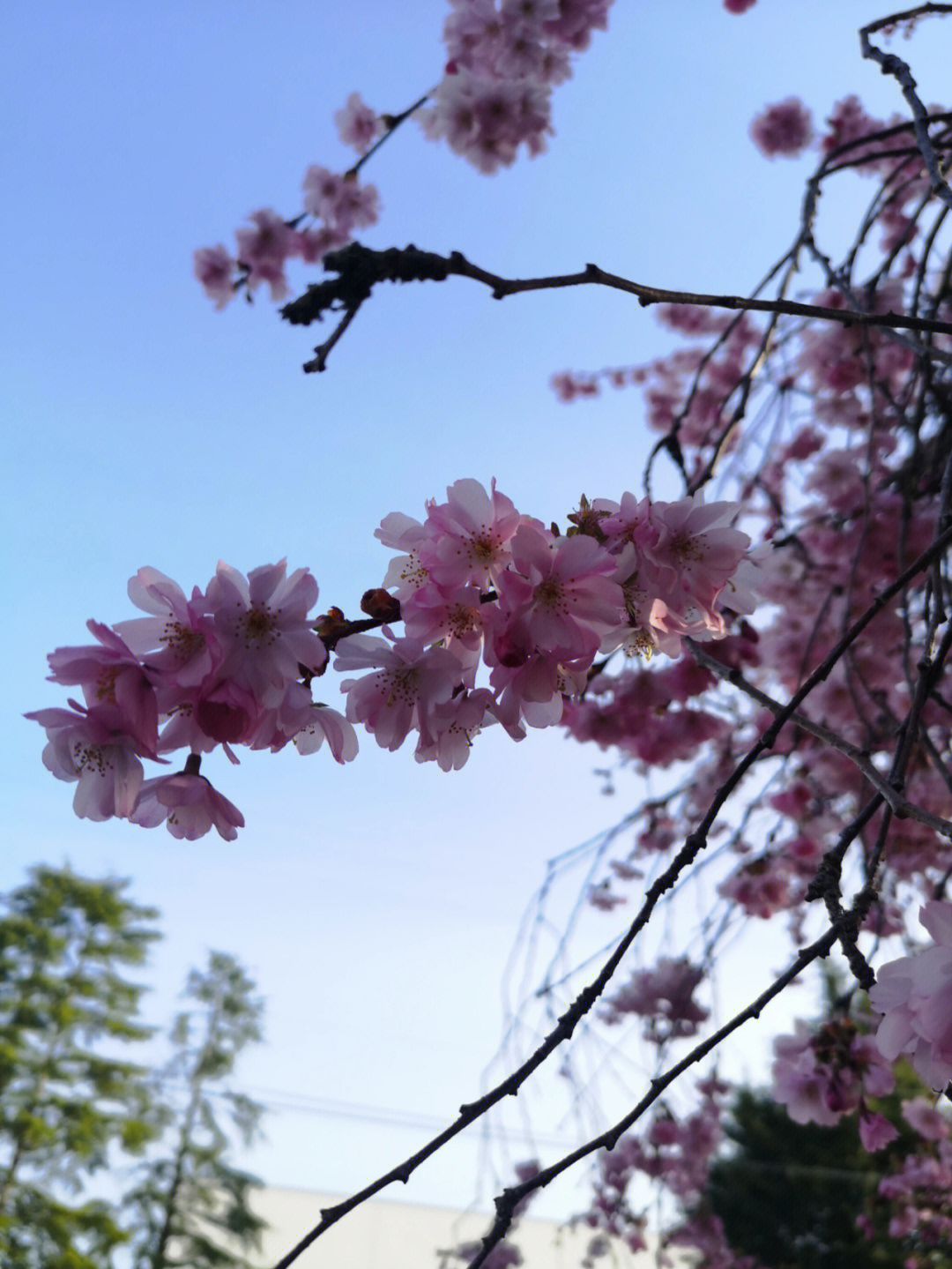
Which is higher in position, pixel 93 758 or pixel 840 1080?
pixel 93 758

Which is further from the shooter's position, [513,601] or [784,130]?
[784,130]

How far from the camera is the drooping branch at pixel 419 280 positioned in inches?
24.7

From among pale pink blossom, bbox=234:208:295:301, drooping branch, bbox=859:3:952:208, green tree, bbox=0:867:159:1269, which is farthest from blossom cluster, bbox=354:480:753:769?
green tree, bbox=0:867:159:1269

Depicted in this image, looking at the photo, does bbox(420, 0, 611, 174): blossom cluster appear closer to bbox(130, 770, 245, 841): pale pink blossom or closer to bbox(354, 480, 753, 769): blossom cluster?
bbox(354, 480, 753, 769): blossom cluster

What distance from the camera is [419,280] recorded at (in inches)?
25.8

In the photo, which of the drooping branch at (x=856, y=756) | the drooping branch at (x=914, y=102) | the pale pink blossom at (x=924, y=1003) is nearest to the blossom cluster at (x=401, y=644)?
the drooping branch at (x=856, y=756)

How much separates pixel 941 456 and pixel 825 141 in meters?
2.57

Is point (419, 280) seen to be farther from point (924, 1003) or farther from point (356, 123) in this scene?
point (356, 123)

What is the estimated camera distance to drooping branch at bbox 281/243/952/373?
628 mm

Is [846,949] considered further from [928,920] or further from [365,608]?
[365,608]

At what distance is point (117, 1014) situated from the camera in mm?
11578

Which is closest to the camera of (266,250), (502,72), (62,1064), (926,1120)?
(502,72)

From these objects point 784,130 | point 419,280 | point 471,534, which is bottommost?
point 471,534

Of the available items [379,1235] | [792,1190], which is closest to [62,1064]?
[379,1235]
